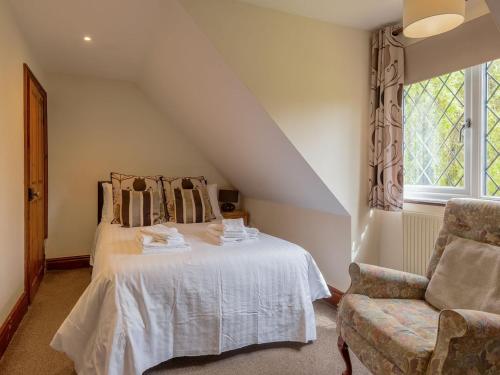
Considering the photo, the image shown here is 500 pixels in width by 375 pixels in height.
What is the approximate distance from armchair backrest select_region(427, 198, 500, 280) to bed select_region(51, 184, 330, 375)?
791mm

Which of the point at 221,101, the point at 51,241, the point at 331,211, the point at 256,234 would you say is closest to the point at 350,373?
the point at 256,234

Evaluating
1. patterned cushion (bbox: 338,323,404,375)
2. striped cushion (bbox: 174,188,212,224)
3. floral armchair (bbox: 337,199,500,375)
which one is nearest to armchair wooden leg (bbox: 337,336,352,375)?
floral armchair (bbox: 337,199,500,375)

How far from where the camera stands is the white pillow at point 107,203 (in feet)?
10.7

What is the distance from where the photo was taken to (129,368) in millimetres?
1636

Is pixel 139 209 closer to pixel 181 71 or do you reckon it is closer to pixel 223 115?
pixel 223 115

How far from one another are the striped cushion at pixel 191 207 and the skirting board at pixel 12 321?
1.36 m

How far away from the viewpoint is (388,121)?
2455 millimetres

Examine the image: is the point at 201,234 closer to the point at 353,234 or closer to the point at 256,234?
the point at 256,234

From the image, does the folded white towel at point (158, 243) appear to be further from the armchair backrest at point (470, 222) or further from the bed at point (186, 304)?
the armchair backrest at point (470, 222)

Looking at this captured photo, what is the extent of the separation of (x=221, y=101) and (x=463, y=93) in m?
1.73

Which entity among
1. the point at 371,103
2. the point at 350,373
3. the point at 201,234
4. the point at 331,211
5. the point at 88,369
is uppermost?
the point at 371,103

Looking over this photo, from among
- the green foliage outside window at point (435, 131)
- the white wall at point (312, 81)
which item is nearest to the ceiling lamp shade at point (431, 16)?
the green foliage outside window at point (435, 131)

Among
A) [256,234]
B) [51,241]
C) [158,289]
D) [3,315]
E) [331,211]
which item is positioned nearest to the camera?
[158,289]

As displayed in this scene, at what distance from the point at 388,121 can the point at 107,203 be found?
9.07 ft
